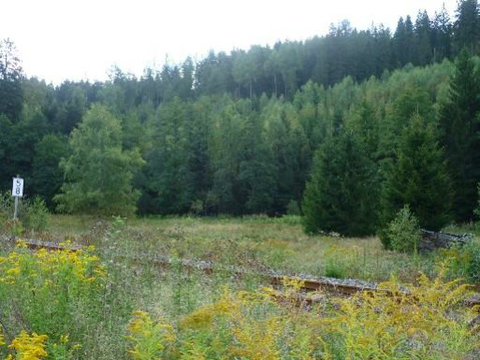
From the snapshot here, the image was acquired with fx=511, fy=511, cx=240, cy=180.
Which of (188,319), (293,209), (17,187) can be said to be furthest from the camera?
(293,209)

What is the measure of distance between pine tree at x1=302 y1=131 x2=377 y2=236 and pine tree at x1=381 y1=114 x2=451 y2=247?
562cm

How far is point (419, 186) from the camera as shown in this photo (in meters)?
21.1

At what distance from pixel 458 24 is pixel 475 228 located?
7818cm

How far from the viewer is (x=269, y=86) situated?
11550 centimetres

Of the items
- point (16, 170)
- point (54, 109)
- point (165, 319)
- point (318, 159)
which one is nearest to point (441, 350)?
point (165, 319)

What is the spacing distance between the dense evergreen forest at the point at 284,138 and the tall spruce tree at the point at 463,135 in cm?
9

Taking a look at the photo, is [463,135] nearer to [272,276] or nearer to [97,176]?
[97,176]

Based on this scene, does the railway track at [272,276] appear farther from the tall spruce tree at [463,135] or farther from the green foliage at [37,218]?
the tall spruce tree at [463,135]

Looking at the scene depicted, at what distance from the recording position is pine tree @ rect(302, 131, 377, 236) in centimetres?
2717

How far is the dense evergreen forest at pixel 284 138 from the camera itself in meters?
27.6

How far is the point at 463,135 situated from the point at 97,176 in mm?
26570

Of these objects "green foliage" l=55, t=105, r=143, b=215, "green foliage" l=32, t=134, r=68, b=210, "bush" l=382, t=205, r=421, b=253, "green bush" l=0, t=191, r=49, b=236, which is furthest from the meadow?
"green foliage" l=32, t=134, r=68, b=210

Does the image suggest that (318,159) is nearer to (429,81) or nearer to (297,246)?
(297,246)

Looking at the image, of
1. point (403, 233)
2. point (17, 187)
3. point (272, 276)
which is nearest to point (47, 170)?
point (17, 187)
